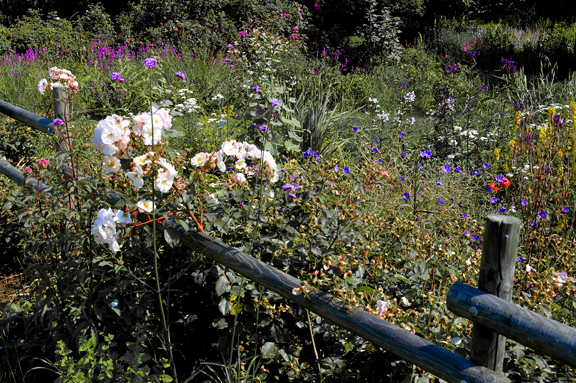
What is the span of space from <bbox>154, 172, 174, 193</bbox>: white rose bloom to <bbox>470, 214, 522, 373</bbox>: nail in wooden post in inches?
42.1

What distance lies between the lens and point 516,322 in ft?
3.73

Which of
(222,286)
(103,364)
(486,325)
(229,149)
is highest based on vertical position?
(229,149)

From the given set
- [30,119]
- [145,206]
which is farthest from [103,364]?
[30,119]

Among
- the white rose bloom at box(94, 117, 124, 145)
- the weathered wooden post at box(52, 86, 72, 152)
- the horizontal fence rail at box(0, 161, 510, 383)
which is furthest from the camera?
the weathered wooden post at box(52, 86, 72, 152)

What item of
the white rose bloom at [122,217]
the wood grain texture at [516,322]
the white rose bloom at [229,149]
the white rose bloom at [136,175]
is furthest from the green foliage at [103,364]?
the wood grain texture at [516,322]

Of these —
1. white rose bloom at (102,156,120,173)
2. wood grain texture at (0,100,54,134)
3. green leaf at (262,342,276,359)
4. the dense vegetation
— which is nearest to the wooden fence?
the dense vegetation

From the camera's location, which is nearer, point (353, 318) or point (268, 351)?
point (353, 318)

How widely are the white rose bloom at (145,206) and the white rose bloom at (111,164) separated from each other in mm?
161

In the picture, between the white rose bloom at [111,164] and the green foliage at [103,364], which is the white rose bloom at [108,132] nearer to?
the white rose bloom at [111,164]

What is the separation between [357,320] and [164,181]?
2.76 ft

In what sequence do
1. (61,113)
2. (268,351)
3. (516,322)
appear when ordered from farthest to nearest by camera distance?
1. (61,113)
2. (268,351)
3. (516,322)

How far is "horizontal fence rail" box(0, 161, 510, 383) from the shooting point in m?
1.27

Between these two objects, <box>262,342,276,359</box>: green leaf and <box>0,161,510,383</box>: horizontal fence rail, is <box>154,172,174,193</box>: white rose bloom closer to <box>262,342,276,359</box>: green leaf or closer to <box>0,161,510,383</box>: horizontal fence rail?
<box>0,161,510,383</box>: horizontal fence rail

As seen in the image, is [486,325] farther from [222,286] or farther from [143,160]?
[143,160]
